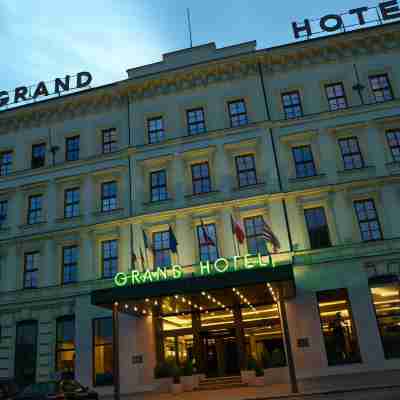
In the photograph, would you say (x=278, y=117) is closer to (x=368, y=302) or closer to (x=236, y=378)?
(x=368, y=302)

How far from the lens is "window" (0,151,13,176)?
106 ft

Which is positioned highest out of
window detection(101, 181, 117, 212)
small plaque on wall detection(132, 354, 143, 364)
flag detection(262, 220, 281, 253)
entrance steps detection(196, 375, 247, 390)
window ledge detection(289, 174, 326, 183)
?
window detection(101, 181, 117, 212)

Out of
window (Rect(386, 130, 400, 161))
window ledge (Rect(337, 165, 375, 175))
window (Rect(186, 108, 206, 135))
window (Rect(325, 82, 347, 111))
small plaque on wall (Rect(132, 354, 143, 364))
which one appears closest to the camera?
small plaque on wall (Rect(132, 354, 143, 364))

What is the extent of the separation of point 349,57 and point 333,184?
8863 mm

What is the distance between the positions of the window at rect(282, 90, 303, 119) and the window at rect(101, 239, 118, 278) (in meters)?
13.7

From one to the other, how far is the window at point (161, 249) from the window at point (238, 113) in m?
8.37

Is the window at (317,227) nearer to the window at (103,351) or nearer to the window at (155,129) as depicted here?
the window at (155,129)

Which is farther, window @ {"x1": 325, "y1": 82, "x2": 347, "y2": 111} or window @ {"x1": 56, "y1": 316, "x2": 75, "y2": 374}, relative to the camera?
window @ {"x1": 325, "y1": 82, "x2": 347, "y2": 111}

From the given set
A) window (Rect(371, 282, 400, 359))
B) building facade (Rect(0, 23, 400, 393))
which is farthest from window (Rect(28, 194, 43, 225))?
window (Rect(371, 282, 400, 359))

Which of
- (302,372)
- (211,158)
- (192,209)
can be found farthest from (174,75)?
(302,372)

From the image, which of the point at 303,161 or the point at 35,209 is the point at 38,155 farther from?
the point at 303,161

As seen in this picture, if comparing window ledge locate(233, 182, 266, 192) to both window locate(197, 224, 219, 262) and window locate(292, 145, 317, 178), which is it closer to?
window locate(292, 145, 317, 178)

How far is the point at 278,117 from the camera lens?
2819cm

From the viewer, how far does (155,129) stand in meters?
30.2
